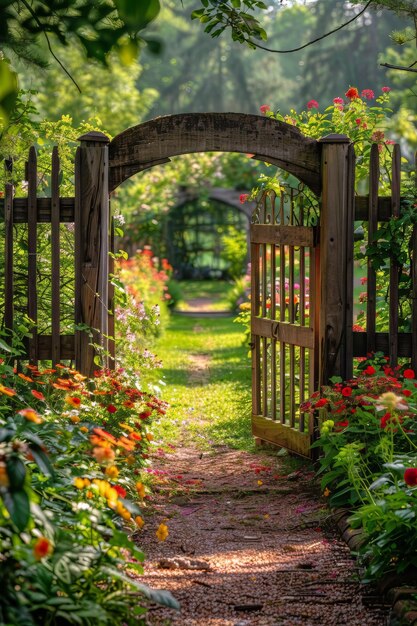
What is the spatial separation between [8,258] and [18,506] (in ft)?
12.4

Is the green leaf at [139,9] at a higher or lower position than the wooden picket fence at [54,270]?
higher

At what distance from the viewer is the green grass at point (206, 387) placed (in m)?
8.06

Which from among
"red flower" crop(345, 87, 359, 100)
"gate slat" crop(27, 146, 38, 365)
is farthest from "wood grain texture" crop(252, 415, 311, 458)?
"red flower" crop(345, 87, 359, 100)

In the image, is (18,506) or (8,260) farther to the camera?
(8,260)

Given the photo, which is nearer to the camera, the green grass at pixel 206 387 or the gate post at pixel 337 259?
the gate post at pixel 337 259

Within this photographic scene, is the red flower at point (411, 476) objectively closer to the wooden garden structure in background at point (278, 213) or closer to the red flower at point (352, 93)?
the wooden garden structure in background at point (278, 213)

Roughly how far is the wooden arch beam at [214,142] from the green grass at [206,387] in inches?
88.6

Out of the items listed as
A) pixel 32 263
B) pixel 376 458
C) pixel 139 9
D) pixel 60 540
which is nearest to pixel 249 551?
pixel 376 458

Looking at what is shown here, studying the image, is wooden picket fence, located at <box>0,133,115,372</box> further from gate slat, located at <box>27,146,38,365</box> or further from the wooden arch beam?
the wooden arch beam

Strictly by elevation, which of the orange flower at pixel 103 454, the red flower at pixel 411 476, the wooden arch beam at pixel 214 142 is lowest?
the red flower at pixel 411 476

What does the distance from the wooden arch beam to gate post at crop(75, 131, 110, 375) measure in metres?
0.14

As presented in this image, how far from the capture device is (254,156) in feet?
21.4

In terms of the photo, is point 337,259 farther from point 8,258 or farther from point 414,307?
point 8,258

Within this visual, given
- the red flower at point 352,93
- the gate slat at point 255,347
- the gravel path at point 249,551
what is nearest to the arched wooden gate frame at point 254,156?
the gravel path at point 249,551
